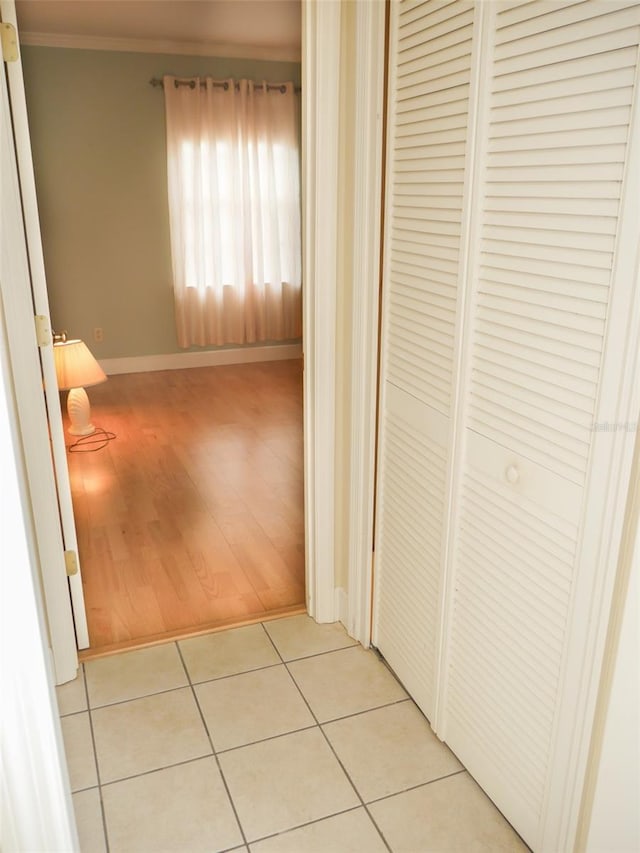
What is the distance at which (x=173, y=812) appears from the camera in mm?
1804

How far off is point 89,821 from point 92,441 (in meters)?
2.98

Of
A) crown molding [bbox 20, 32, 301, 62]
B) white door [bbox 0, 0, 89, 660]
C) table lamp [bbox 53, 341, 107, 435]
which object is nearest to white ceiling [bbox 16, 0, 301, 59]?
crown molding [bbox 20, 32, 301, 62]

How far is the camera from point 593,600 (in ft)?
4.50

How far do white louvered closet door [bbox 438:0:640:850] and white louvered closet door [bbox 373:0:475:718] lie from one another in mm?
117

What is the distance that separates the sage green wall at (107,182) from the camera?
17.6 feet

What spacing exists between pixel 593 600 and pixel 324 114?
5.00ft

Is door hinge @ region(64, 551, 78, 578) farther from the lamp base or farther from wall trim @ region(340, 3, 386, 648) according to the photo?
the lamp base

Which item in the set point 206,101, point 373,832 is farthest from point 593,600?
point 206,101

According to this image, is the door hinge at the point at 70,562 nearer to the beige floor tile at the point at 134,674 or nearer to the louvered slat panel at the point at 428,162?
the beige floor tile at the point at 134,674

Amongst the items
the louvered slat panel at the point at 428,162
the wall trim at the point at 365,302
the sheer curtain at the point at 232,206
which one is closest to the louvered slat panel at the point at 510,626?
the louvered slat panel at the point at 428,162

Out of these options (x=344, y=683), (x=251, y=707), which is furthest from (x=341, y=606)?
(x=251, y=707)

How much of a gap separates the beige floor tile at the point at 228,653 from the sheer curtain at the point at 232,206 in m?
3.94

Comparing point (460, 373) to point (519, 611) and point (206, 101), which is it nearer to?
point (519, 611)

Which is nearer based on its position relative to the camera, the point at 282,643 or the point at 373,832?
the point at 373,832
